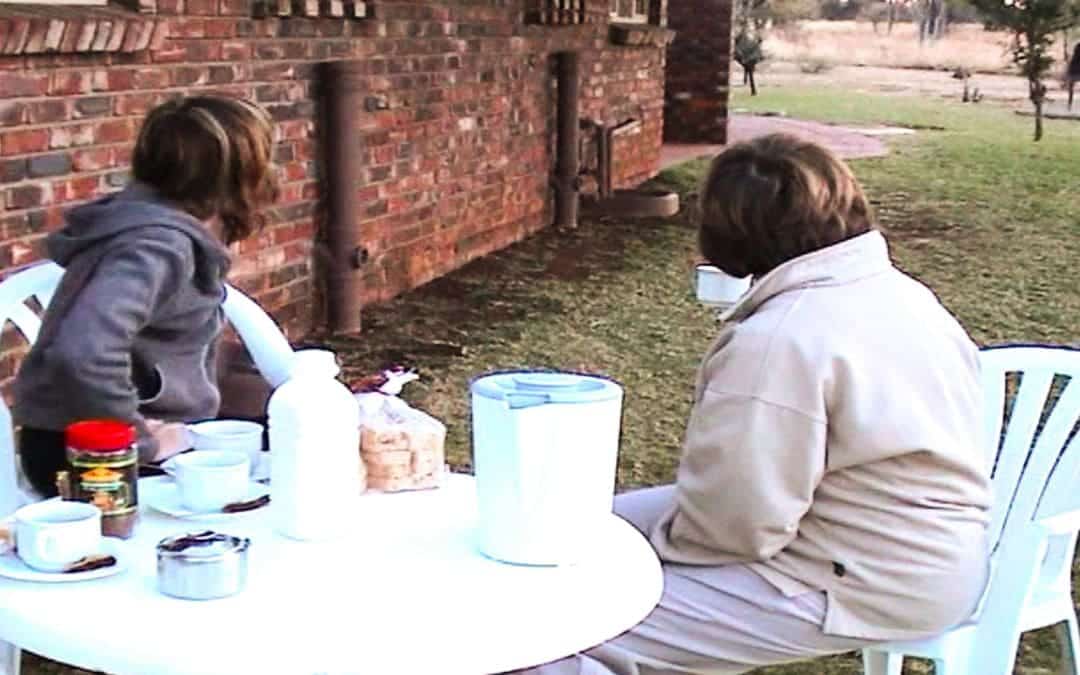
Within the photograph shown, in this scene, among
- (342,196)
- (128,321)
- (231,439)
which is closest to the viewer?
(231,439)

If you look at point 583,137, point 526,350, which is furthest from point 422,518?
point 583,137

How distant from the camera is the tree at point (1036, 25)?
1712 cm

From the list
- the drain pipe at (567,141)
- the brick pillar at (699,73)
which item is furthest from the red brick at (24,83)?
the brick pillar at (699,73)

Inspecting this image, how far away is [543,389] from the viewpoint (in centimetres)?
179

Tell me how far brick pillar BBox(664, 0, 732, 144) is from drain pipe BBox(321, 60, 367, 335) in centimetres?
931

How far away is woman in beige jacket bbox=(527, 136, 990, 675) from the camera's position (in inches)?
88.4

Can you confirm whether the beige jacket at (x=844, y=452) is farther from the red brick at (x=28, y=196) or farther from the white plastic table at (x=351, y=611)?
the red brick at (x=28, y=196)

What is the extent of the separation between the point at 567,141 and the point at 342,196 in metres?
3.19

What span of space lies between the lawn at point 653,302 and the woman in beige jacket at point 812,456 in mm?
1002

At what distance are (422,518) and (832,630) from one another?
2.22 ft

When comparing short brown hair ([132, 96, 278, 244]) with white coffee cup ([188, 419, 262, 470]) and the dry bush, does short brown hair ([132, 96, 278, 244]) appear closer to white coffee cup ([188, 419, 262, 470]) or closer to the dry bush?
white coffee cup ([188, 419, 262, 470])

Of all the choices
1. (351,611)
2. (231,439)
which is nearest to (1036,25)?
(231,439)

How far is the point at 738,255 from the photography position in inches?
95.3

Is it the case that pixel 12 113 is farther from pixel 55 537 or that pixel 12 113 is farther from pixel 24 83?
pixel 55 537
